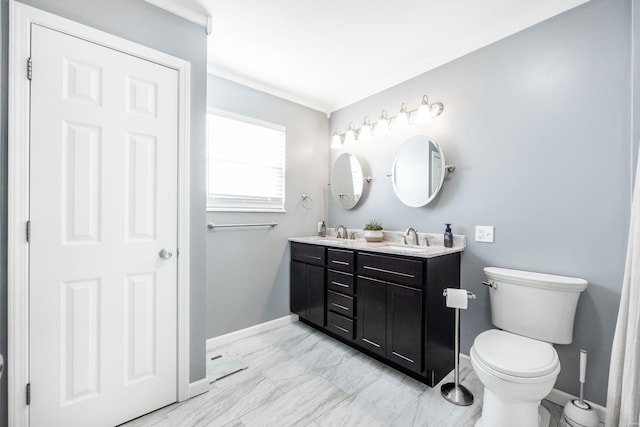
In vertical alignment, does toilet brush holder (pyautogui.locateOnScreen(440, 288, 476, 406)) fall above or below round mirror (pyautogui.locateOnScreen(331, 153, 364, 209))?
below

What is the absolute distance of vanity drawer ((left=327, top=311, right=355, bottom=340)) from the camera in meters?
2.25

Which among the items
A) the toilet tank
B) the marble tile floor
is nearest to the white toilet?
the toilet tank

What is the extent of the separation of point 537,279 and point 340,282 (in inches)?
52.7

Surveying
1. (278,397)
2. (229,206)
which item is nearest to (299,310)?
(278,397)

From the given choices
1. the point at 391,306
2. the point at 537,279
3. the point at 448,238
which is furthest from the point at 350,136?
the point at 537,279

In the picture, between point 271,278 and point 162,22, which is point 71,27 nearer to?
point 162,22

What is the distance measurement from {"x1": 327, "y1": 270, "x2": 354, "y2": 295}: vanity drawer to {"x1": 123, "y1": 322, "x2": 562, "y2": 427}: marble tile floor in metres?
0.52

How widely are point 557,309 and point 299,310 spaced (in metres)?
2.06

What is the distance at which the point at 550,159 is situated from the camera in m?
1.73

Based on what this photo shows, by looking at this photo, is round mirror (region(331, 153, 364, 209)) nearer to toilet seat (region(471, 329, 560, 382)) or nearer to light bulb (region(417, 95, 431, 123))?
light bulb (region(417, 95, 431, 123))

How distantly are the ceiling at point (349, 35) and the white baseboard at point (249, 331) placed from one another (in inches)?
92.6

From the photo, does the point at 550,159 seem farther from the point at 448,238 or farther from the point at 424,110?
the point at 424,110

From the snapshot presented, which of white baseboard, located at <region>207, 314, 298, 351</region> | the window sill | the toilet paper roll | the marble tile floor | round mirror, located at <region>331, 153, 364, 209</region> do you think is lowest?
the marble tile floor

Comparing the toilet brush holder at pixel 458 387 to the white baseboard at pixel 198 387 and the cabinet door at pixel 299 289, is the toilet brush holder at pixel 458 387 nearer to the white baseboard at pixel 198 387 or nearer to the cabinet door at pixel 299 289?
the cabinet door at pixel 299 289
